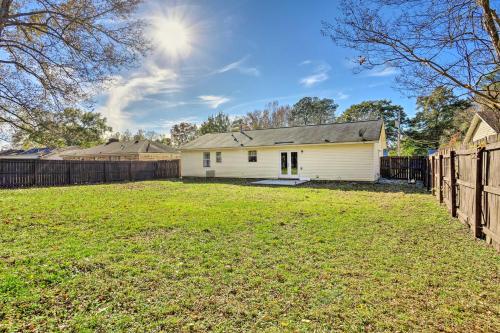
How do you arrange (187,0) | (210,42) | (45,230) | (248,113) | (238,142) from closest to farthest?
1. (45,230)
2. (187,0)
3. (210,42)
4. (238,142)
5. (248,113)

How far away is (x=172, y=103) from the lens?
25.5m

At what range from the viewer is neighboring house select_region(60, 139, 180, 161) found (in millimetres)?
30547

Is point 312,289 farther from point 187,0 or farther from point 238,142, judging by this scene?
point 238,142

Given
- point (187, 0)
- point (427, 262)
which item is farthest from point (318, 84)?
point (427, 262)

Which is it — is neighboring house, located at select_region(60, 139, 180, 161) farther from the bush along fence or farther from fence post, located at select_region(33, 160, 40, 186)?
the bush along fence

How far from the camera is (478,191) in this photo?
189 inches

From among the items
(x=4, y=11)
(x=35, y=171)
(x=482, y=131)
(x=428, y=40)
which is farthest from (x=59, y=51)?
(x=482, y=131)

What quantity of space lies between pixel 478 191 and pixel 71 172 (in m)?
19.5

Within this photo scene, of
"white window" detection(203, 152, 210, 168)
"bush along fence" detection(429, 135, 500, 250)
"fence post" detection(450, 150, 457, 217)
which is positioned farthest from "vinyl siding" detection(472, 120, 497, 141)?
"white window" detection(203, 152, 210, 168)

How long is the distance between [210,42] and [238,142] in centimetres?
898

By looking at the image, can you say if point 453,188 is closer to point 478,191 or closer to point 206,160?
point 478,191

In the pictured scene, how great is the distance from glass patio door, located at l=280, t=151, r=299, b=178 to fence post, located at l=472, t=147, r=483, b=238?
42.0 ft

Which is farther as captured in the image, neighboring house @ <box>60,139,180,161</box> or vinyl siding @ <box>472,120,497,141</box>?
neighboring house @ <box>60,139,180,161</box>

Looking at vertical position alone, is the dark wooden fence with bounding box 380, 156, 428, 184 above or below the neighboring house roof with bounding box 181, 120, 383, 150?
below
